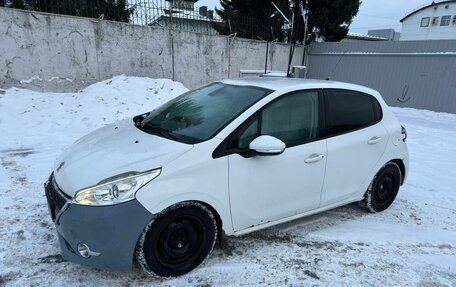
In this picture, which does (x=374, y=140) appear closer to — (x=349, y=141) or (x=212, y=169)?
(x=349, y=141)

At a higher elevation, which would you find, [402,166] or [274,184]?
[274,184]

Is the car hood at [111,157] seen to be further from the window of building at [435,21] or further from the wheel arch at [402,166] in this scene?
the window of building at [435,21]

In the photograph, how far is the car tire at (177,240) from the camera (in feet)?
8.69

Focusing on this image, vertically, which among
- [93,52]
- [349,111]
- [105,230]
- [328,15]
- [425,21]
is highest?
[425,21]

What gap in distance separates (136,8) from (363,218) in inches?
351

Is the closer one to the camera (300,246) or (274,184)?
(274,184)

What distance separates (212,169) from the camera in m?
2.82

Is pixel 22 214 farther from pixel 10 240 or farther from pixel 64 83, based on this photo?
pixel 64 83

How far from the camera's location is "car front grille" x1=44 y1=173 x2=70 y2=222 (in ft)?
8.75

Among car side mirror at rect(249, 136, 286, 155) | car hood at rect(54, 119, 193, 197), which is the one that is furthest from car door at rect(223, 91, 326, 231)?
car hood at rect(54, 119, 193, 197)

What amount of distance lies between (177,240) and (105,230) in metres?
0.58

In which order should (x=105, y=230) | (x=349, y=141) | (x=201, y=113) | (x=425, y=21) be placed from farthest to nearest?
1. (x=425, y=21)
2. (x=349, y=141)
3. (x=201, y=113)
4. (x=105, y=230)

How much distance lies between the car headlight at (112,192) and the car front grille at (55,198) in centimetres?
19

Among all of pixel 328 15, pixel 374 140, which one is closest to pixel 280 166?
pixel 374 140
